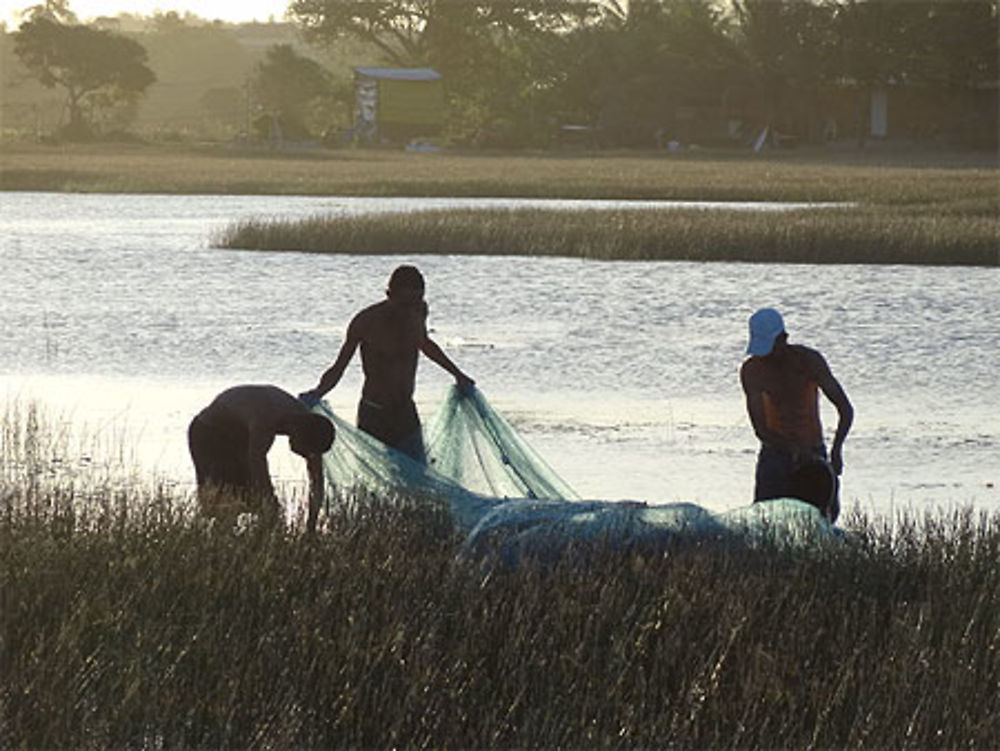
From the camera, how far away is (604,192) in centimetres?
4462

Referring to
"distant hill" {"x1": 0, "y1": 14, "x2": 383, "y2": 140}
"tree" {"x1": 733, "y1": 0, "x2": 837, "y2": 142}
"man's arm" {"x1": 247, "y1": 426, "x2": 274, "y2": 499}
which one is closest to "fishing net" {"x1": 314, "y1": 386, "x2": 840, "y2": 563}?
"man's arm" {"x1": 247, "y1": 426, "x2": 274, "y2": 499}

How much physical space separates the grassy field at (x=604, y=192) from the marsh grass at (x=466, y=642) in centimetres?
2136

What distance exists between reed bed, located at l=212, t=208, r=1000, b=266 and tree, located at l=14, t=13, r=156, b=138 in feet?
157

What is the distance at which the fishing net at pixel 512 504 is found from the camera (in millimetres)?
8422

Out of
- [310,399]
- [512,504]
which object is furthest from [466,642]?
[310,399]

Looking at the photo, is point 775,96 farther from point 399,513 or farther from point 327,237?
point 399,513

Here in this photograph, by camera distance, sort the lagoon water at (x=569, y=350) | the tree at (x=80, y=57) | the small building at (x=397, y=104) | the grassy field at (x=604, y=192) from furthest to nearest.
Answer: the tree at (x=80, y=57), the small building at (x=397, y=104), the grassy field at (x=604, y=192), the lagoon water at (x=569, y=350)

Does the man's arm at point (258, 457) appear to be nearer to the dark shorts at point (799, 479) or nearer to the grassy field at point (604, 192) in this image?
the dark shorts at point (799, 479)

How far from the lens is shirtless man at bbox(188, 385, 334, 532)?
29.5 ft

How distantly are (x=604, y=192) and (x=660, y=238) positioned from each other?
14.3 metres

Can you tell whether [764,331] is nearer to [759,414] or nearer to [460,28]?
[759,414]

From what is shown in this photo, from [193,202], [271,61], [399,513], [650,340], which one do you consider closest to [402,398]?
[399,513]

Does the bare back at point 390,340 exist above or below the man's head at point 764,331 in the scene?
below

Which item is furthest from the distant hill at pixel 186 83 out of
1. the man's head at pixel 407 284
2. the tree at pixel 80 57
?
the man's head at pixel 407 284
